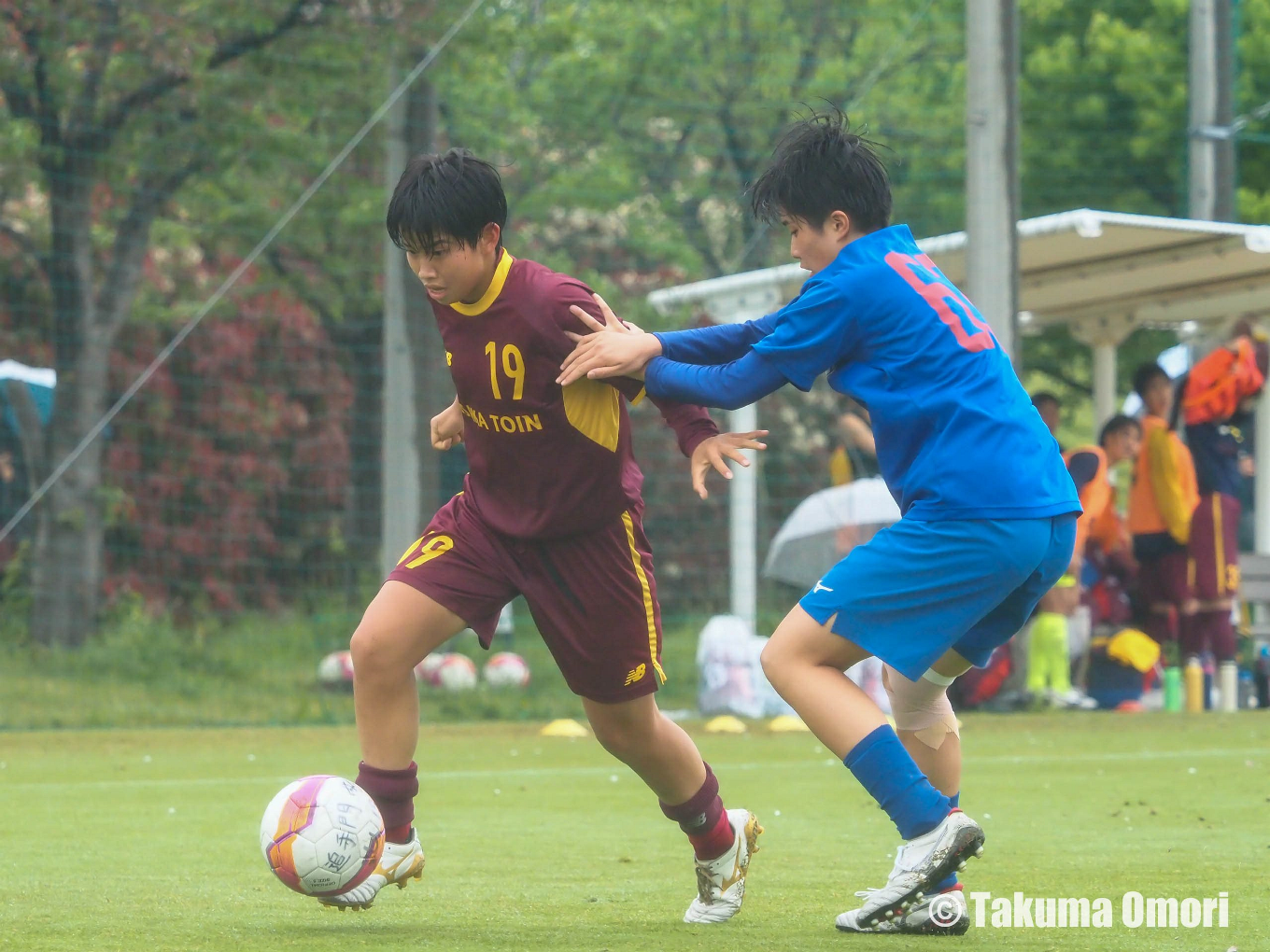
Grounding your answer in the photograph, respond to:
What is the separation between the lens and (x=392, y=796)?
14.9 feet

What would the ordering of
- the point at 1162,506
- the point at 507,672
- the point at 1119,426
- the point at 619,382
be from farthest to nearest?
the point at 507,672, the point at 1162,506, the point at 1119,426, the point at 619,382

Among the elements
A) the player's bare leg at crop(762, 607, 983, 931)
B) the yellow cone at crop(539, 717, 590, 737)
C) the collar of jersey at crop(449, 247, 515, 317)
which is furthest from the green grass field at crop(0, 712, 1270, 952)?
the collar of jersey at crop(449, 247, 515, 317)

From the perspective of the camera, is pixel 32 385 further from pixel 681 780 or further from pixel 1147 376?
pixel 681 780

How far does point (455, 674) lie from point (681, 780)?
27.3 feet

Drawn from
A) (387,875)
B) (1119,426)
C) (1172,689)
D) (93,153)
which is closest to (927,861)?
(387,875)

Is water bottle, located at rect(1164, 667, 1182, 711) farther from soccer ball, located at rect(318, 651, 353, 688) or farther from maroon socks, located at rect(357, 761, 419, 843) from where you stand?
maroon socks, located at rect(357, 761, 419, 843)

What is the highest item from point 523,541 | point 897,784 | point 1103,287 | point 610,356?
point 1103,287

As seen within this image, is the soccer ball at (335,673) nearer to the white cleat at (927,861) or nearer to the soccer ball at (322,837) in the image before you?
the soccer ball at (322,837)

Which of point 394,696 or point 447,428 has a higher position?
point 447,428

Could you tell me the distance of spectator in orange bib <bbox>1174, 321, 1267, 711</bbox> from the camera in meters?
11.9

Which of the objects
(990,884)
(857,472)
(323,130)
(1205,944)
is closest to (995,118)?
(857,472)

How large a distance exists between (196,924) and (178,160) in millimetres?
9960

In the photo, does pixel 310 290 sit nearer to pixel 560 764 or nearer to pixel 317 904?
pixel 560 764

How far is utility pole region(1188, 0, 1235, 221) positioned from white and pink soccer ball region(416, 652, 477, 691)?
7.13 metres
